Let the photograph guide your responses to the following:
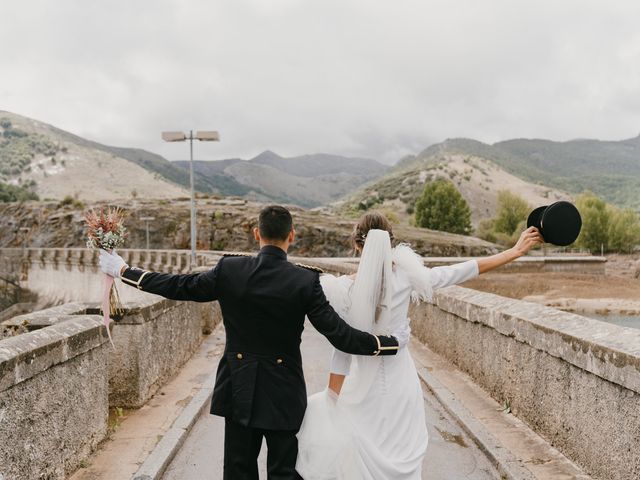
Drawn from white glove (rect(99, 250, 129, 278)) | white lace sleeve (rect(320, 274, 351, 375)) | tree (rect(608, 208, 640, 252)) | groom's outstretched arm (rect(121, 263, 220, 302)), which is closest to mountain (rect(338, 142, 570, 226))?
tree (rect(608, 208, 640, 252))

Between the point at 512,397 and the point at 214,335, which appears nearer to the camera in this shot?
the point at 512,397

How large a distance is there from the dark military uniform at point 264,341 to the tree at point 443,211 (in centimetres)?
7110

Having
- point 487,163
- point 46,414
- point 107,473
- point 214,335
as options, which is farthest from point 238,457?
point 487,163

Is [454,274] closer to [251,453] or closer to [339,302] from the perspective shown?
[339,302]

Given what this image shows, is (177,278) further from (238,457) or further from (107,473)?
(107,473)

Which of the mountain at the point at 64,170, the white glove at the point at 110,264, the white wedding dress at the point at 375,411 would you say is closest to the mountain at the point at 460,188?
the mountain at the point at 64,170

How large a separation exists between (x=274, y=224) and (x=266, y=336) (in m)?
0.61

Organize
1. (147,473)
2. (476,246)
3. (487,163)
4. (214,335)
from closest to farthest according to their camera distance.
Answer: (147,473) < (214,335) < (476,246) < (487,163)

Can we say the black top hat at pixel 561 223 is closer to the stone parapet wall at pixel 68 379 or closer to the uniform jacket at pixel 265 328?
the uniform jacket at pixel 265 328

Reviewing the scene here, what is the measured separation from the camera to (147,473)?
4.89m

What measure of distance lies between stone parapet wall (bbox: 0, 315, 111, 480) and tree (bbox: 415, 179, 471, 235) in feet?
228

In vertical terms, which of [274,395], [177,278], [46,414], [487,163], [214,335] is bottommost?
[214,335]

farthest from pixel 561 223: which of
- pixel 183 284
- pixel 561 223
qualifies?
pixel 183 284

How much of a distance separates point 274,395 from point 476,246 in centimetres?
4312
